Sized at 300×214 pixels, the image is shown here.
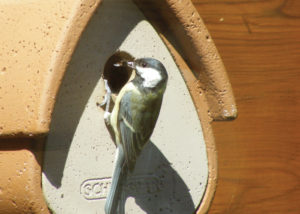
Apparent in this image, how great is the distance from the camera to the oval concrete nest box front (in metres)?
1.42

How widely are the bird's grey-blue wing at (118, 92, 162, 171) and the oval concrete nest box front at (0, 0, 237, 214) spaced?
0.05m

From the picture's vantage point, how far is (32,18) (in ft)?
4.84

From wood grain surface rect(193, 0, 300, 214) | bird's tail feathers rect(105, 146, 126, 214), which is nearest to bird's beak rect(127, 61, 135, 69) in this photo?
bird's tail feathers rect(105, 146, 126, 214)

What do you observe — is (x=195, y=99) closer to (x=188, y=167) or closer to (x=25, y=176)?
(x=188, y=167)

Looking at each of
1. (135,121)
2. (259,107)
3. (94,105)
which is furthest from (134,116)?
(259,107)

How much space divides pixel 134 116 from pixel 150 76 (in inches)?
4.3

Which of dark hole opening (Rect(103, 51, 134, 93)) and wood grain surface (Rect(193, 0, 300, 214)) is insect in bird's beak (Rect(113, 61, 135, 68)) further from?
wood grain surface (Rect(193, 0, 300, 214))

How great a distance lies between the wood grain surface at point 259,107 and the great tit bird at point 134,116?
414 mm

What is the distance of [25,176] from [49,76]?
0.73 feet

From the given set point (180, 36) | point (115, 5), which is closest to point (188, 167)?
point (180, 36)

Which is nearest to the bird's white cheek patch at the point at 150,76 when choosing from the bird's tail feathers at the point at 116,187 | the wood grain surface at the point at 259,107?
the bird's tail feathers at the point at 116,187

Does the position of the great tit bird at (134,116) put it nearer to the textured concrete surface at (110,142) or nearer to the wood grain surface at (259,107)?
the textured concrete surface at (110,142)

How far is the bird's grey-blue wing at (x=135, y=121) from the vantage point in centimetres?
159

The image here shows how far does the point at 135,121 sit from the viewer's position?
164 cm
